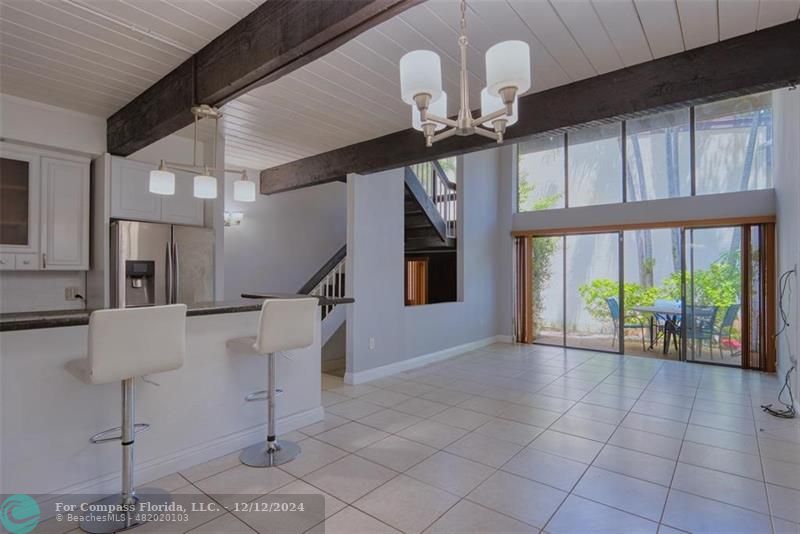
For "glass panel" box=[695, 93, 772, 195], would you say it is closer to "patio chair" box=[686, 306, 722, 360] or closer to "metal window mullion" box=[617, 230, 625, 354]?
"metal window mullion" box=[617, 230, 625, 354]

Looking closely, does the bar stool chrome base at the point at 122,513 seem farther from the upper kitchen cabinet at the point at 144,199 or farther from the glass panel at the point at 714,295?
the glass panel at the point at 714,295

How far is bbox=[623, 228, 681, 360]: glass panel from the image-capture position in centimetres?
611

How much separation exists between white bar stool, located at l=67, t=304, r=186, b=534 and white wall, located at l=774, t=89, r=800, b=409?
5.15 meters

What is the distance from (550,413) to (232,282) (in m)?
4.56

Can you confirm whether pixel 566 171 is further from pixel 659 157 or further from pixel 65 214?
pixel 65 214

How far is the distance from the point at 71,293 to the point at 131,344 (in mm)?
2338

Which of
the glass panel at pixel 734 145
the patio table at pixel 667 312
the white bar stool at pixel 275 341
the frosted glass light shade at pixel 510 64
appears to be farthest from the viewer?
the patio table at pixel 667 312

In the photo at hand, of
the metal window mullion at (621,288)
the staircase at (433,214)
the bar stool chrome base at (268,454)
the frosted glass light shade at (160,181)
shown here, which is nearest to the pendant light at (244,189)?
the frosted glass light shade at (160,181)

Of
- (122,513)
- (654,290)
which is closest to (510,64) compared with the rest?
(122,513)

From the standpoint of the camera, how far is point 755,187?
17.7 feet

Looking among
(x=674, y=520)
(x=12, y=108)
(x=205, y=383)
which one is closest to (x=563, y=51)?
(x=674, y=520)

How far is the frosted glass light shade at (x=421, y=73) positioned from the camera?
5.96 ft

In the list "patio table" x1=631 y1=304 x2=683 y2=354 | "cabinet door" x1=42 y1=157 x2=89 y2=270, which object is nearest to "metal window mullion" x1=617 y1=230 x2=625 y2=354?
"patio table" x1=631 y1=304 x2=683 y2=354

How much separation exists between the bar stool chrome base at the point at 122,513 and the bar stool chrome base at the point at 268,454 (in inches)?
21.4
